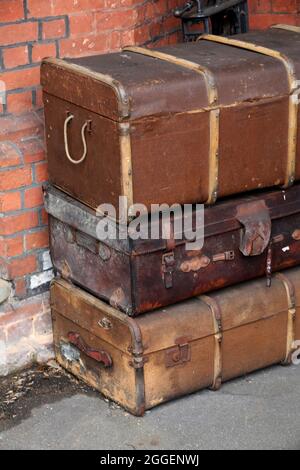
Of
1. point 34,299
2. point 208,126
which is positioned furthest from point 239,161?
point 34,299

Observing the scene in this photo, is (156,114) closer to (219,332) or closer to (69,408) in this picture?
(219,332)

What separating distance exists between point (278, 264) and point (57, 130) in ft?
3.64

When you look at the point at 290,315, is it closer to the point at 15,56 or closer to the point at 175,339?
the point at 175,339

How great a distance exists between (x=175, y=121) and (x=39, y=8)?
2.78ft

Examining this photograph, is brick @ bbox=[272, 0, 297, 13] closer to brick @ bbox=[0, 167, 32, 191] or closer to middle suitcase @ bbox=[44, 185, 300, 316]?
middle suitcase @ bbox=[44, 185, 300, 316]

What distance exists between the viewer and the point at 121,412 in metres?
4.07

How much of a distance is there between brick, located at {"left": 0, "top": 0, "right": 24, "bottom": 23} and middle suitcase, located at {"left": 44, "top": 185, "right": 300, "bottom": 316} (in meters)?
0.71

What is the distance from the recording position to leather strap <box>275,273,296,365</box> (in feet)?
14.0

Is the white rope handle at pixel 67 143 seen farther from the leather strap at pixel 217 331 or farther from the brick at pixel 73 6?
the leather strap at pixel 217 331

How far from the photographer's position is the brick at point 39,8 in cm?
408

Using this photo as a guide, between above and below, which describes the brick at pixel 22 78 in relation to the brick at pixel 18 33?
below

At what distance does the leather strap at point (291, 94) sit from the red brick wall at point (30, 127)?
20.8 inches

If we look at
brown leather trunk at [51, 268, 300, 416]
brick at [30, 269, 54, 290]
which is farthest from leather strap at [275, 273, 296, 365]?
brick at [30, 269, 54, 290]

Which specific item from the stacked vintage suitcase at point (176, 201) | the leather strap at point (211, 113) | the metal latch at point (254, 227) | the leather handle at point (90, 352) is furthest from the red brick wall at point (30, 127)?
the metal latch at point (254, 227)
